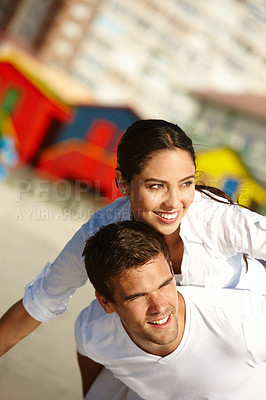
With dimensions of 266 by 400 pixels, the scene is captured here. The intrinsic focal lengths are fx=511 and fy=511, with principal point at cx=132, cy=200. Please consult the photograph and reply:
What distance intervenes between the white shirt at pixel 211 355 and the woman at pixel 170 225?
18cm

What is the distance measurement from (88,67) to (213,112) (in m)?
12.9

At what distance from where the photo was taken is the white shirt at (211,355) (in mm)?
2191

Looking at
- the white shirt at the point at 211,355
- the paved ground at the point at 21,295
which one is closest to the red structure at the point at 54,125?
the paved ground at the point at 21,295

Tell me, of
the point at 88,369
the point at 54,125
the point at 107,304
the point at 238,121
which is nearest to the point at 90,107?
the point at 54,125

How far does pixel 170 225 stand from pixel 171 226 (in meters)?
0.01

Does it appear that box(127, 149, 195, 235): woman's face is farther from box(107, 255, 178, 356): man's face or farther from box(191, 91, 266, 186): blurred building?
box(191, 91, 266, 186): blurred building

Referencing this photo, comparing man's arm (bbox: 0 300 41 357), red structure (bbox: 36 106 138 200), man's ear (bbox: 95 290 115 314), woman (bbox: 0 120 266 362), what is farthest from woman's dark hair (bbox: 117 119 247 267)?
red structure (bbox: 36 106 138 200)

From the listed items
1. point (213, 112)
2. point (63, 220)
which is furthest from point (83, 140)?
point (213, 112)

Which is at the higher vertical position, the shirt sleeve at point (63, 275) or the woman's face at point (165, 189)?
the woman's face at point (165, 189)

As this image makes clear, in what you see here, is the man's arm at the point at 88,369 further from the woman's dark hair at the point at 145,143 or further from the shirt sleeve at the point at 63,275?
the woman's dark hair at the point at 145,143

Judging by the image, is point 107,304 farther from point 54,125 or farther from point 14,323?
point 54,125

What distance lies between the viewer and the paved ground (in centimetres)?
387

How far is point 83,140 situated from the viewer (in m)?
13.1

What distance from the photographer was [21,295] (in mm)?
5270
